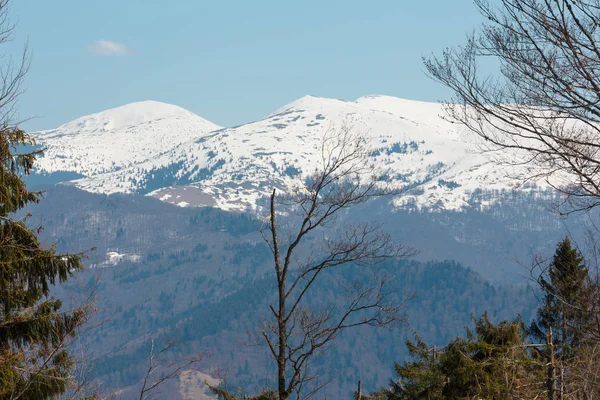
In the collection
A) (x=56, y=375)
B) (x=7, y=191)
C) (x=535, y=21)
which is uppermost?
(x=535, y=21)

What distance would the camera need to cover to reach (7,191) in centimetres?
1232

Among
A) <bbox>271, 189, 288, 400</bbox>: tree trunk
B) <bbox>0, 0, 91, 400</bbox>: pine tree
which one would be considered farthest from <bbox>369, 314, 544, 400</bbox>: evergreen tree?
<bbox>0, 0, 91, 400</bbox>: pine tree

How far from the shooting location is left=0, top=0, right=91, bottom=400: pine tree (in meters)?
12.4

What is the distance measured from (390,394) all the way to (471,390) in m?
4.75

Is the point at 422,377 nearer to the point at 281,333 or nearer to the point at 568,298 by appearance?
the point at 281,333

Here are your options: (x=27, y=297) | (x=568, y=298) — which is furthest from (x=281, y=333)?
(x=568, y=298)

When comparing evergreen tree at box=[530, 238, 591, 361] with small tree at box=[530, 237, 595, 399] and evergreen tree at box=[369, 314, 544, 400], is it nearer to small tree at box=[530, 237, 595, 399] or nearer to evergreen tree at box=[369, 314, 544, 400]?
small tree at box=[530, 237, 595, 399]

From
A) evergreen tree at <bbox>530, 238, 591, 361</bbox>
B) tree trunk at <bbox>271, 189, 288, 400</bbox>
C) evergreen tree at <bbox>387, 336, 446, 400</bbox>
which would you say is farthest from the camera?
evergreen tree at <bbox>387, 336, 446, 400</bbox>

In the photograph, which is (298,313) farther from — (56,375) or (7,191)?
(7,191)

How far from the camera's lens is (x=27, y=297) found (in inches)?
519

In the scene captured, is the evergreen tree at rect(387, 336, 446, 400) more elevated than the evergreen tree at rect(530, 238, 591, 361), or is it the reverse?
the evergreen tree at rect(530, 238, 591, 361)

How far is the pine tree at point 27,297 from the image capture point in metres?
12.4

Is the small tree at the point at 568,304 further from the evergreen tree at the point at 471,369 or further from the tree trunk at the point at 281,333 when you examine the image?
the tree trunk at the point at 281,333


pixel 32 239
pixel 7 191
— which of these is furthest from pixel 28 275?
pixel 7 191
